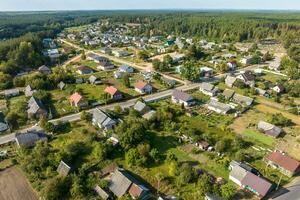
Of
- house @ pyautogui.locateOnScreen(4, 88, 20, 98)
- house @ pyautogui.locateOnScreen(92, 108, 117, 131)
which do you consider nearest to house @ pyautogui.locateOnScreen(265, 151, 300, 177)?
house @ pyautogui.locateOnScreen(92, 108, 117, 131)

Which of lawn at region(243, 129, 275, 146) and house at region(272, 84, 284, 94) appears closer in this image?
lawn at region(243, 129, 275, 146)

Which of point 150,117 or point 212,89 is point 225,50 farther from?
point 150,117

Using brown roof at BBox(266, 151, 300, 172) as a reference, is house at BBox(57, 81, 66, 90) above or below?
below

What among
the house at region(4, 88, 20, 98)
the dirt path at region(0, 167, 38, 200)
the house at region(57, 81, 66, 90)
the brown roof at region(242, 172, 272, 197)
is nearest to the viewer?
the brown roof at region(242, 172, 272, 197)

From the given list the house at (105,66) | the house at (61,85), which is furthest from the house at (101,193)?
the house at (105,66)

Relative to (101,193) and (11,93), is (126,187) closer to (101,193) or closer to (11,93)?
(101,193)

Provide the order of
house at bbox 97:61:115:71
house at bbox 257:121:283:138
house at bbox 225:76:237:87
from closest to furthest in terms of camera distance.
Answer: house at bbox 257:121:283:138 < house at bbox 225:76:237:87 < house at bbox 97:61:115:71

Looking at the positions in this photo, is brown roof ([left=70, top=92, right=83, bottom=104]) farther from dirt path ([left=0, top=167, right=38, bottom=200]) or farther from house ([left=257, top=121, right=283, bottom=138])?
house ([left=257, top=121, right=283, bottom=138])
